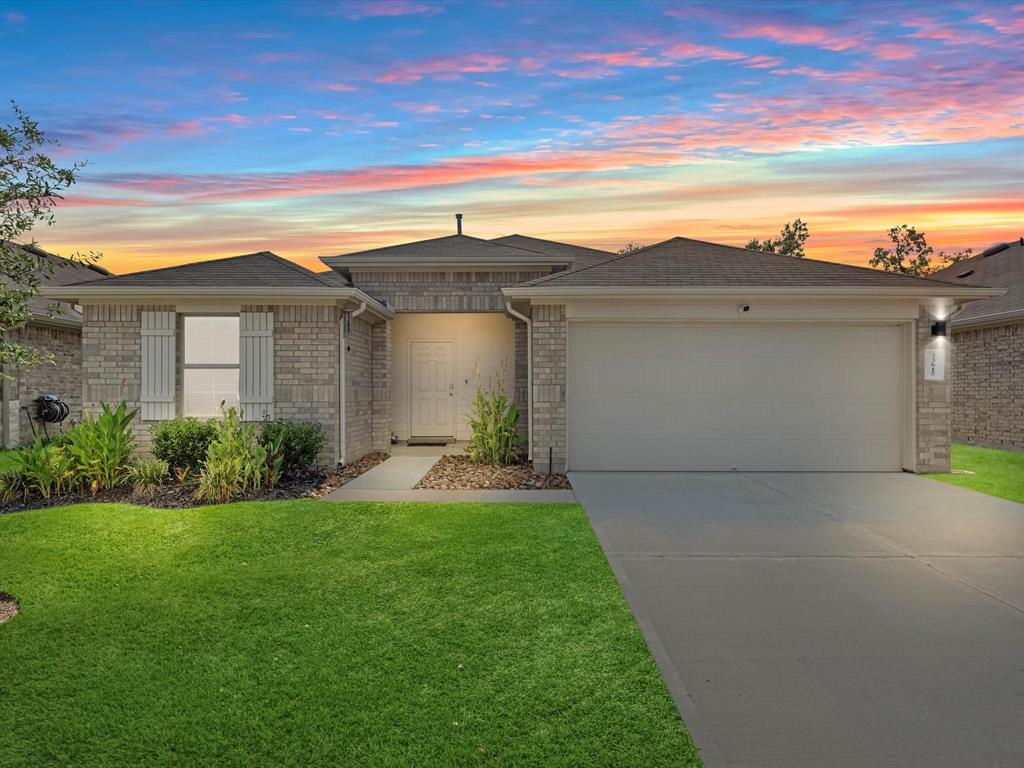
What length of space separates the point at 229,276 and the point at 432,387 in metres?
4.80

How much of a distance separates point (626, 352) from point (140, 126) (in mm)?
8772

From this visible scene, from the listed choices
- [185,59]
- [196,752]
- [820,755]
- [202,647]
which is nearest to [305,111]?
[185,59]

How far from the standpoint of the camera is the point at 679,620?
4309 millimetres

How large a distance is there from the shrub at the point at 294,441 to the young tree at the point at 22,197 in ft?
15.1

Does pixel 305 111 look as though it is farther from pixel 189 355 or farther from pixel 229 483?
pixel 229 483

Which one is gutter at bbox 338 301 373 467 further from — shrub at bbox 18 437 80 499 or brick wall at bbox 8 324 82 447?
brick wall at bbox 8 324 82 447

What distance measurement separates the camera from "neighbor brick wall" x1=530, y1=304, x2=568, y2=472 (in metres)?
10.1

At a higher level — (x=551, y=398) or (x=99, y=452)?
(x=551, y=398)

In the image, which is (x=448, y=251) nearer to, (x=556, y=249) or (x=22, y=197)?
(x=556, y=249)

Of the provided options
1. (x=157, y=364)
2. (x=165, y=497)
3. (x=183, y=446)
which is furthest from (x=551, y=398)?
(x=157, y=364)

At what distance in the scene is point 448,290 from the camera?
13242mm

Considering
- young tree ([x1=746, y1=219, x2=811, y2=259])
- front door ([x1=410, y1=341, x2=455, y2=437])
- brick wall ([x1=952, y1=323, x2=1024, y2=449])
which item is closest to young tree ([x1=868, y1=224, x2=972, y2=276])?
young tree ([x1=746, y1=219, x2=811, y2=259])

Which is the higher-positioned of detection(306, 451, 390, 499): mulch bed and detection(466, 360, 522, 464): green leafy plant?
detection(466, 360, 522, 464): green leafy plant

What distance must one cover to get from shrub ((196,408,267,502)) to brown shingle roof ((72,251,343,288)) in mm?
2479
